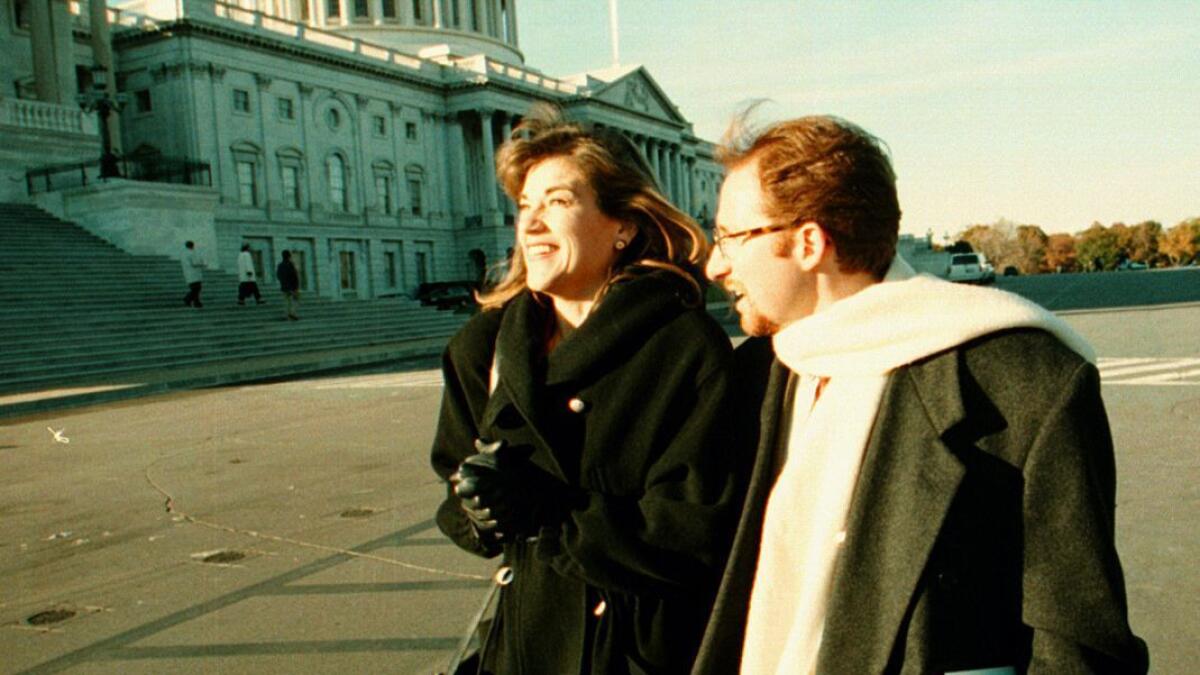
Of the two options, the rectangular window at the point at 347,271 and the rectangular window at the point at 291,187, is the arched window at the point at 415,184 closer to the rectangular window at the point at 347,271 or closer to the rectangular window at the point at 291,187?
the rectangular window at the point at 347,271

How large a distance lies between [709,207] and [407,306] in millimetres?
67636

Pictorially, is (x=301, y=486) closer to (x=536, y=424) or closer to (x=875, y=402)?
(x=536, y=424)

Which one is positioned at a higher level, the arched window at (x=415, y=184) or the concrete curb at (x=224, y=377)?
the arched window at (x=415, y=184)

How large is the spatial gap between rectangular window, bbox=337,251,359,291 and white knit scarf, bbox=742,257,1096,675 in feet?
181

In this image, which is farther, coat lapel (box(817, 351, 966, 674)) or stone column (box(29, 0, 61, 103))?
stone column (box(29, 0, 61, 103))

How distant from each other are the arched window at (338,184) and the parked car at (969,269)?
31.7 meters

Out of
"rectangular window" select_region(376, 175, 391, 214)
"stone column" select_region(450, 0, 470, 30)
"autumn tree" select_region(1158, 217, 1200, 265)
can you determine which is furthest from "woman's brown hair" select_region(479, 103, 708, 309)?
"autumn tree" select_region(1158, 217, 1200, 265)

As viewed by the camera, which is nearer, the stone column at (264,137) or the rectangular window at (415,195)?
the stone column at (264,137)

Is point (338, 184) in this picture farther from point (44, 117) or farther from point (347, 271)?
point (44, 117)

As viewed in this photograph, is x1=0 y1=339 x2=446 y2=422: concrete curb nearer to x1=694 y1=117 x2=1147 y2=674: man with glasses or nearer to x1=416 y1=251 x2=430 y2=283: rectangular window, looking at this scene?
x1=694 y1=117 x2=1147 y2=674: man with glasses

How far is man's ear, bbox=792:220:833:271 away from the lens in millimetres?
1995

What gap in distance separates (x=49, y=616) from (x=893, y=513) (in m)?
4.45

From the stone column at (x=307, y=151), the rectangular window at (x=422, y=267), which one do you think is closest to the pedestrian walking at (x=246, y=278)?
the stone column at (x=307, y=151)

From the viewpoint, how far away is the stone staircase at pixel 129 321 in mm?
20406
